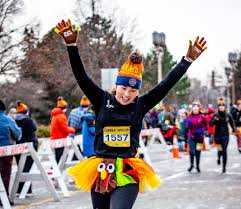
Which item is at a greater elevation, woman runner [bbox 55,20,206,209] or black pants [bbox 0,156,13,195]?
woman runner [bbox 55,20,206,209]

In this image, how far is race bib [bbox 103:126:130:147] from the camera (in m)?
5.38

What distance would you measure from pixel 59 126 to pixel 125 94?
843 centimetres

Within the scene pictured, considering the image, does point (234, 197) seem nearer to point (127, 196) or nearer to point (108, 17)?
point (127, 196)

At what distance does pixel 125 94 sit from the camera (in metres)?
5.43

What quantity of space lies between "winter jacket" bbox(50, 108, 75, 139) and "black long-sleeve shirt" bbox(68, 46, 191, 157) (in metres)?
8.09

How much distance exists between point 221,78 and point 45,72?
43647 millimetres

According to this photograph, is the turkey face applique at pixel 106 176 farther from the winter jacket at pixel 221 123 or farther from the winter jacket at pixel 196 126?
the winter jacket at pixel 221 123

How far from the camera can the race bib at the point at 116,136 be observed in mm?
5375

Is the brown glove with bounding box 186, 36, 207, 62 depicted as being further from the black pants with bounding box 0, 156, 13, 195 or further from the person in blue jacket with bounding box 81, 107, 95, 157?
the person in blue jacket with bounding box 81, 107, 95, 157

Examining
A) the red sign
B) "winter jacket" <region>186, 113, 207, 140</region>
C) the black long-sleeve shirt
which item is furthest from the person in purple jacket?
the black long-sleeve shirt

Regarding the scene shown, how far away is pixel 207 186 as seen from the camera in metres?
12.3

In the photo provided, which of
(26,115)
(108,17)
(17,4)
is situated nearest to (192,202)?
(26,115)

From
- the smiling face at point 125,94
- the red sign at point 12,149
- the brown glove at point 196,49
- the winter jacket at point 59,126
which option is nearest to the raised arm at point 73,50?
the smiling face at point 125,94

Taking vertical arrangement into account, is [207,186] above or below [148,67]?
below
